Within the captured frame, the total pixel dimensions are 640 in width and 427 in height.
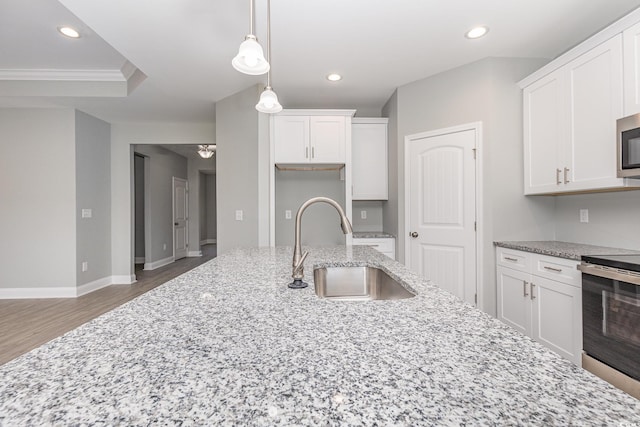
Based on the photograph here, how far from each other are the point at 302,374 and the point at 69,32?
11.7ft

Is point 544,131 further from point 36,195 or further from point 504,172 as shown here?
point 36,195

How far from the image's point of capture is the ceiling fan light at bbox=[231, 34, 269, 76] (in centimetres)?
136

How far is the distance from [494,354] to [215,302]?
27.9 inches

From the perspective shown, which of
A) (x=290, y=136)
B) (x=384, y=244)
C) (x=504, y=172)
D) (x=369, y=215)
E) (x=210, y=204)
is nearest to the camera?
(x=504, y=172)

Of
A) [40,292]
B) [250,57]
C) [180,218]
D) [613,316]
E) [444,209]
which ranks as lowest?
[40,292]

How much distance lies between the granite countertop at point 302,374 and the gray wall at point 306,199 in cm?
311

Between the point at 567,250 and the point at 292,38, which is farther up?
the point at 292,38

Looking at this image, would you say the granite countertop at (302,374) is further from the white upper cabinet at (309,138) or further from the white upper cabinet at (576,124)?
the white upper cabinet at (309,138)

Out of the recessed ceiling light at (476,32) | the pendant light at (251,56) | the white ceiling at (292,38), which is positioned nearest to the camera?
the pendant light at (251,56)

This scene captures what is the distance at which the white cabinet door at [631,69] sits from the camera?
5.74ft

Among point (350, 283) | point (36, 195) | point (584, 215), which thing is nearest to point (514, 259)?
point (584, 215)

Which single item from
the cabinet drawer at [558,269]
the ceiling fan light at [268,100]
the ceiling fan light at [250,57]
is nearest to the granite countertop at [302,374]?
the ceiling fan light at [250,57]

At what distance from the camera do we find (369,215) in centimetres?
402

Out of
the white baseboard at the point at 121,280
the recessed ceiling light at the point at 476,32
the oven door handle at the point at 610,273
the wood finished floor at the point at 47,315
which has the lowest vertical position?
the wood finished floor at the point at 47,315
